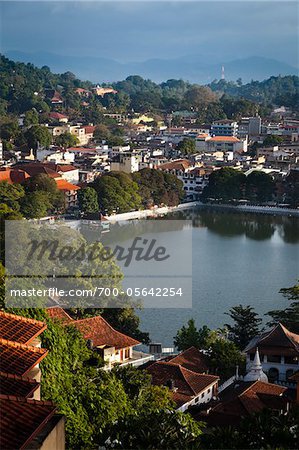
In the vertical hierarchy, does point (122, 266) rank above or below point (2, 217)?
below

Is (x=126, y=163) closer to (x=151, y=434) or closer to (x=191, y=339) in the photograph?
(x=191, y=339)

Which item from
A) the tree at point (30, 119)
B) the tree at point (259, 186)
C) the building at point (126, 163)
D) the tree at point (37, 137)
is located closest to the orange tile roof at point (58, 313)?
the tree at point (259, 186)

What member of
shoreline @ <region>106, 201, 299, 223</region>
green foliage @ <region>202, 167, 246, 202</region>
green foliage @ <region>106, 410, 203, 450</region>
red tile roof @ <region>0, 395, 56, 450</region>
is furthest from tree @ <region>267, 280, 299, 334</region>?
green foliage @ <region>202, 167, 246, 202</region>

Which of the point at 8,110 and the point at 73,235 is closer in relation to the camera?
the point at 73,235

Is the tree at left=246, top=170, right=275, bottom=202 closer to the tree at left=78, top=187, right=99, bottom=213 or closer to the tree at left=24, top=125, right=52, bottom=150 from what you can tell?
the tree at left=78, top=187, right=99, bottom=213

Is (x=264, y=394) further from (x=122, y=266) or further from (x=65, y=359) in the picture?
(x=122, y=266)

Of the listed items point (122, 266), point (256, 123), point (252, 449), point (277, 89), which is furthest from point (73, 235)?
point (277, 89)
